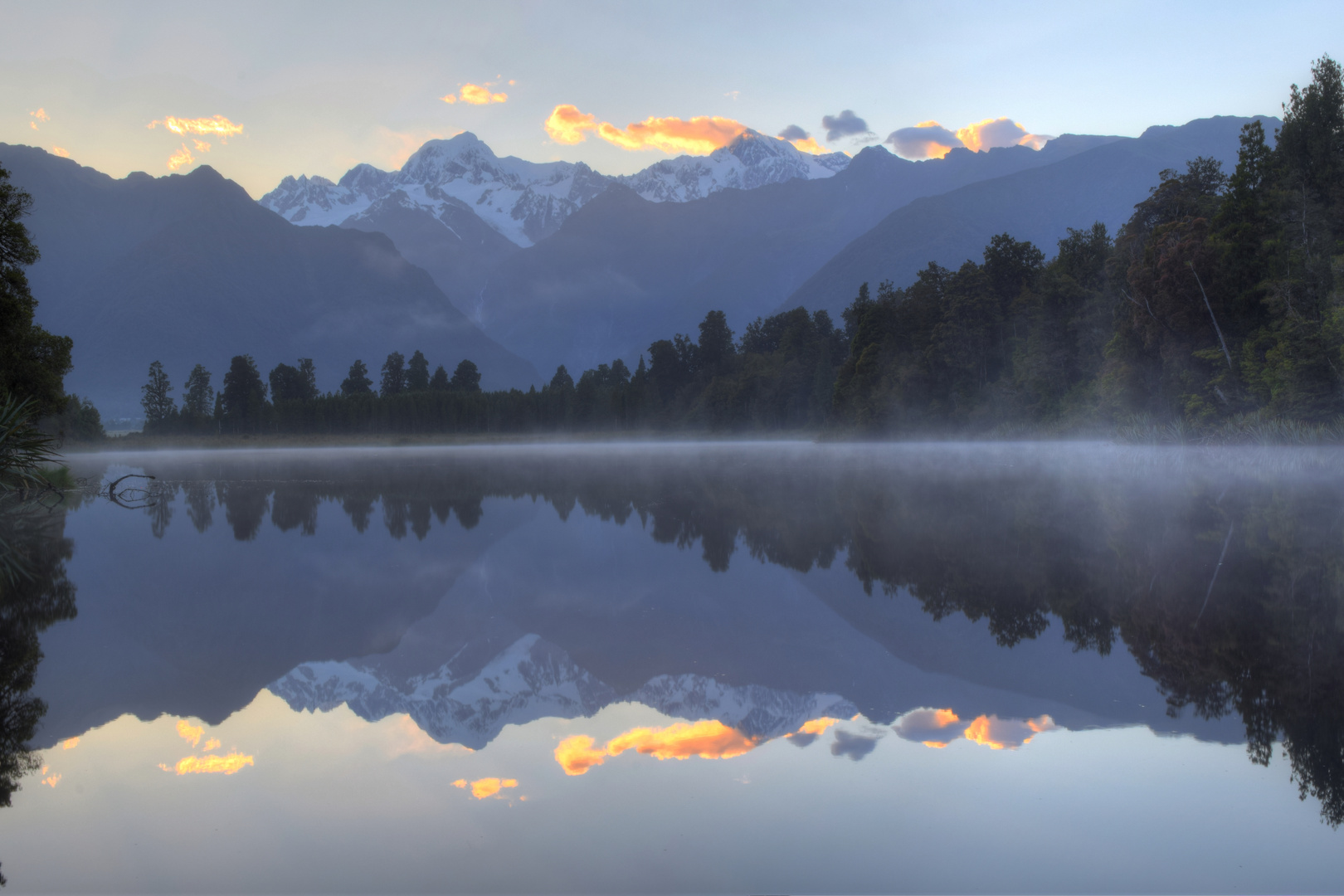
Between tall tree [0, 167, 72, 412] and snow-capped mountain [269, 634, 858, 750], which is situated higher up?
tall tree [0, 167, 72, 412]

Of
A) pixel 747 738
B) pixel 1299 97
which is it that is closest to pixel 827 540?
pixel 747 738

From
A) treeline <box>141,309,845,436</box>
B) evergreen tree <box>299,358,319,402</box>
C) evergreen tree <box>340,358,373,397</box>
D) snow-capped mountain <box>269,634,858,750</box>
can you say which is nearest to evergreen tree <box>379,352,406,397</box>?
treeline <box>141,309,845,436</box>

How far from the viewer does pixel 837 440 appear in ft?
270

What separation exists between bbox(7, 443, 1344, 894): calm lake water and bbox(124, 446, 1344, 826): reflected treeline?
0.21 ft

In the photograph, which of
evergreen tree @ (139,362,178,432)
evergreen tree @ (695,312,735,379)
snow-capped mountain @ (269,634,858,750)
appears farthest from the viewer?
evergreen tree @ (139,362,178,432)

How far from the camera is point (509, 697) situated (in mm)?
5621

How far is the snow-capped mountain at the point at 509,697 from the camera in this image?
511cm

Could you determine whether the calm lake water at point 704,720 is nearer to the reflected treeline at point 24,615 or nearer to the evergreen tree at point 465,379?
the reflected treeline at point 24,615

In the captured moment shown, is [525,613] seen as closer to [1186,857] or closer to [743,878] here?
[743,878]

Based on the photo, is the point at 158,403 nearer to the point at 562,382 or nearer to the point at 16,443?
the point at 562,382

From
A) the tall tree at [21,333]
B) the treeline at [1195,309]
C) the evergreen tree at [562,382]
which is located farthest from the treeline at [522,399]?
the tall tree at [21,333]

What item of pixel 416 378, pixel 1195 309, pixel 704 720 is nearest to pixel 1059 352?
pixel 1195 309

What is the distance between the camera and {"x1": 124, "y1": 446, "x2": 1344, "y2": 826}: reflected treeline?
5.38 metres

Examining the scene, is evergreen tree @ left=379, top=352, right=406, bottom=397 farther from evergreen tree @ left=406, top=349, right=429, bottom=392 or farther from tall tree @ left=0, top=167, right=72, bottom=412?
tall tree @ left=0, top=167, right=72, bottom=412
